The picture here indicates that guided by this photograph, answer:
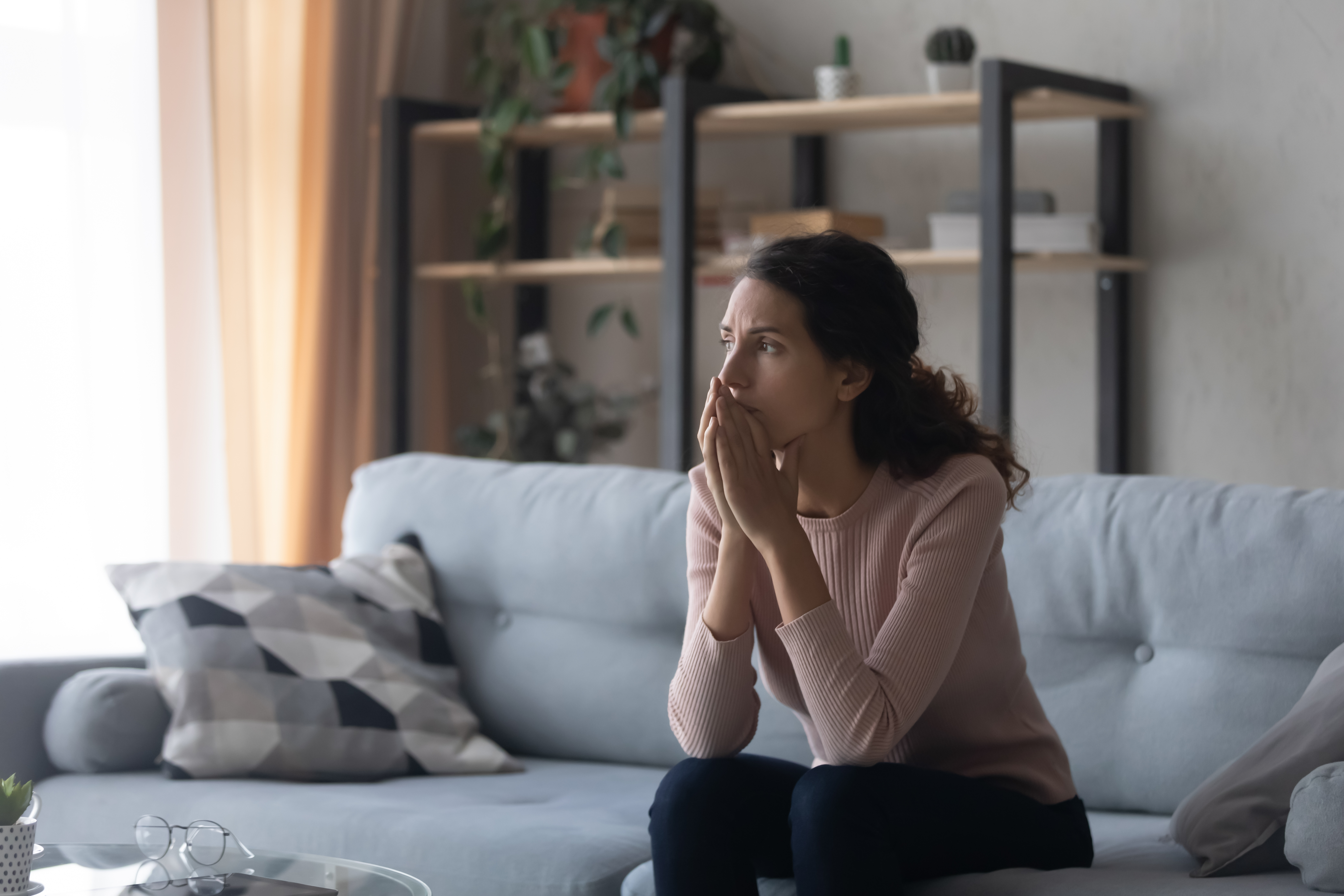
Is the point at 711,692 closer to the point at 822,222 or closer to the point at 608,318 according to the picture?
the point at 822,222

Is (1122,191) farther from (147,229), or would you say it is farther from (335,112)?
(147,229)

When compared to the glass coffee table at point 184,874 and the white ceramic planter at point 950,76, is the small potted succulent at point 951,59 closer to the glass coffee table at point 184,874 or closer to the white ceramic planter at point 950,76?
the white ceramic planter at point 950,76

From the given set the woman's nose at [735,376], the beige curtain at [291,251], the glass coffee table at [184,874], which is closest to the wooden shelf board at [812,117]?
the beige curtain at [291,251]

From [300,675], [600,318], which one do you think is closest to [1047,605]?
[300,675]

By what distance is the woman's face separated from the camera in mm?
1534

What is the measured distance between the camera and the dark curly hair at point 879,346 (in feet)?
5.03

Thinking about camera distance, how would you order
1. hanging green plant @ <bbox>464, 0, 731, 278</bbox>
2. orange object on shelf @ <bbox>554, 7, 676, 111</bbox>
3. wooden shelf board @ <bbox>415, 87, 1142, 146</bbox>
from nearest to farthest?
wooden shelf board @ <bbox>415, 87, 1142, 146</bbox>
hanging green plant @ <bbox>464, 0, 731, 278</bbox>
orange object on shelf @ <bbox>554, 7, 676, 111</bbox>

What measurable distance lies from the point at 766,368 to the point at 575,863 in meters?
0.61

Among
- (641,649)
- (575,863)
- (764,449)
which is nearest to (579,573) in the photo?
(641,649)

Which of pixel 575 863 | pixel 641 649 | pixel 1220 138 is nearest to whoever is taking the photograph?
pixel 575 863

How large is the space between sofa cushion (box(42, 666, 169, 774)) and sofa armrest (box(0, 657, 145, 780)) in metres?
0.01

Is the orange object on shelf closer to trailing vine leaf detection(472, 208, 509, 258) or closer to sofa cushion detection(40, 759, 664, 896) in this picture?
trailing vine leaf detection(472, 208, 509, 258)

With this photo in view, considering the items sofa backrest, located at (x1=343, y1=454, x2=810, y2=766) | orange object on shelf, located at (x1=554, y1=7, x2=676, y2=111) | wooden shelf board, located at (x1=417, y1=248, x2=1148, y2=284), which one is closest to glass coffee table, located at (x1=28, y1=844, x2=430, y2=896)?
sofa backrest, located at (x1=343, y1=454, x2=810, y2=766)

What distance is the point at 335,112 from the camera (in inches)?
124
